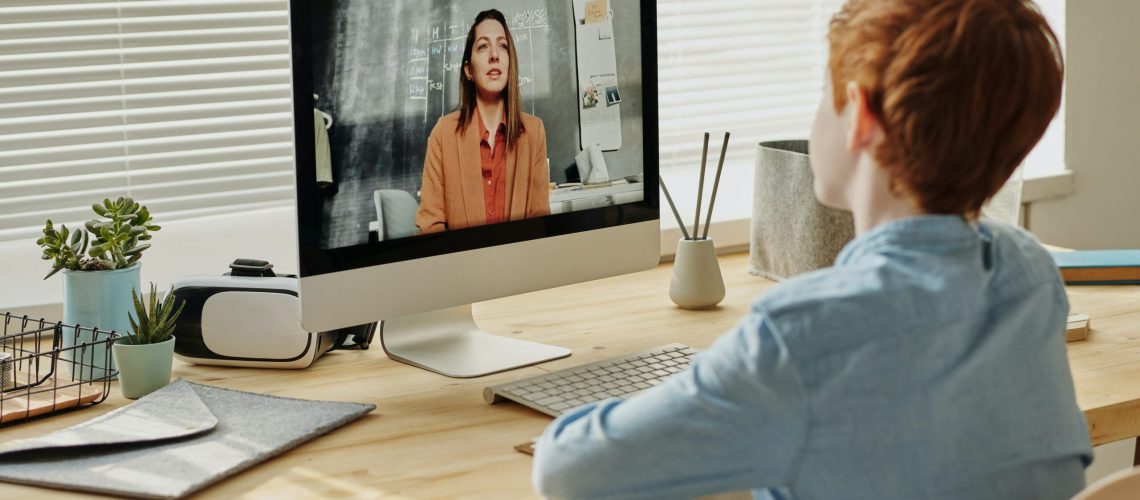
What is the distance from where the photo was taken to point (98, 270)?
146cm

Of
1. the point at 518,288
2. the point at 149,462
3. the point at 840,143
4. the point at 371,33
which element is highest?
the point at 371,33

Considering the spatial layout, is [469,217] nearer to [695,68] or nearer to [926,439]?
[926,439]

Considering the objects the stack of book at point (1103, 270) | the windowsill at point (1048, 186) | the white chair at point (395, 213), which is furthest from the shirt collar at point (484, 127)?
the windowsill at point (1048, 186)

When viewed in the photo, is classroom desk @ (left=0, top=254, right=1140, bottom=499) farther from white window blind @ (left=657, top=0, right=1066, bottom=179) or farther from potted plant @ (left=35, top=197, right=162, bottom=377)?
white window blind @ (left=657, top=0, right=1066, bottom=179)

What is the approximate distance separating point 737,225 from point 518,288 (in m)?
0.81

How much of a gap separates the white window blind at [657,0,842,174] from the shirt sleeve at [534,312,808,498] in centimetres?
147

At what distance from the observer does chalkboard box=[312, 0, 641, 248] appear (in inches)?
52.5

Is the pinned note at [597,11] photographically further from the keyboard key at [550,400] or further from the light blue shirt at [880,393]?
the light blue shirt at [880,393]

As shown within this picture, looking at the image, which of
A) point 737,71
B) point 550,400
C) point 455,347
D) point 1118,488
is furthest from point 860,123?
point 737,71

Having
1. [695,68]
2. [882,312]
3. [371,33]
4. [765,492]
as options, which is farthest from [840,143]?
[695,68]

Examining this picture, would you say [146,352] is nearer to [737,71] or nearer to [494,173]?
[494,173]

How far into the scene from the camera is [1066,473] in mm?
885

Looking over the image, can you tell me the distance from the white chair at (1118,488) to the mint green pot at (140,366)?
3.27 feet

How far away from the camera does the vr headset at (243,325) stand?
1.49 m
